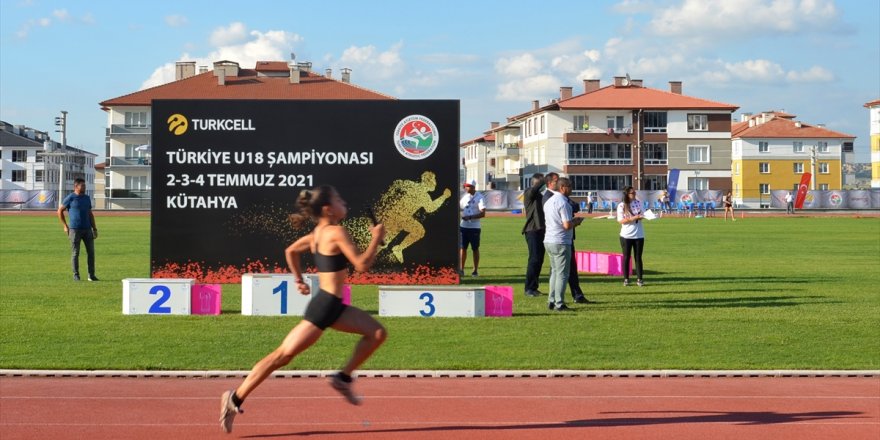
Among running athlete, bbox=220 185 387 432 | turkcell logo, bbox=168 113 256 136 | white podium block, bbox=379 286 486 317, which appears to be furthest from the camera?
turkcell logo, bbox=168 113 256 136

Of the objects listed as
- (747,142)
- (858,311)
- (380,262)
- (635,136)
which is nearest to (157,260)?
(380,262)

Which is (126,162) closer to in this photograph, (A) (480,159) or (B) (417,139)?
(A) (480,159)

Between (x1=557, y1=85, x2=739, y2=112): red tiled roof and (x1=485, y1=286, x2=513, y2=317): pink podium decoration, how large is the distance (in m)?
92.8

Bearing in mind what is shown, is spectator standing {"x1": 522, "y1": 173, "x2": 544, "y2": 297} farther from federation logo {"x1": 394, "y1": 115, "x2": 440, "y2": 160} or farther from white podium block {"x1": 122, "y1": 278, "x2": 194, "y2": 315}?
white podium block {"x1": 122, "y1": 278, "x2": 194, "y2": 315}

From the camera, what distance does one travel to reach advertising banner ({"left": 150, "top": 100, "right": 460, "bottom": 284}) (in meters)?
21.1

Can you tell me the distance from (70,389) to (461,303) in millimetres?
6786

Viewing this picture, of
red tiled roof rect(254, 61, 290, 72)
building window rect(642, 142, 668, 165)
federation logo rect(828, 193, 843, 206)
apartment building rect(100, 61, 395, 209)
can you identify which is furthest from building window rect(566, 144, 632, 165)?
red tiled roof rect(254, 61, 290, 72)

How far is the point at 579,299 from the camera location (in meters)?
18.0

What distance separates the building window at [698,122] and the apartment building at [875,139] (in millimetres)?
30837

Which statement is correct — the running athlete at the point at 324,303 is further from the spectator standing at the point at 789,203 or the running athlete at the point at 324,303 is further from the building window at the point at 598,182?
the building window at the point at 598,182

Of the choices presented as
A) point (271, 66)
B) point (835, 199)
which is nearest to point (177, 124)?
point (835, 199)

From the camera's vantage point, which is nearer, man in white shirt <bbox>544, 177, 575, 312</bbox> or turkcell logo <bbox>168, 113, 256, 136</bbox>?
man in white shirt <bbox>544, 177, 575, 312</bbox>

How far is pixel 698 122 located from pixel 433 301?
3796 inches

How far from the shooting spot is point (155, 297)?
52.7ft
